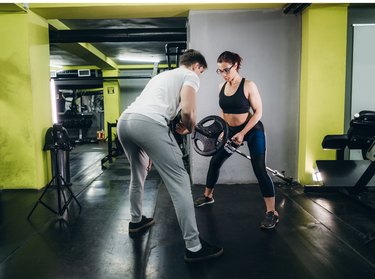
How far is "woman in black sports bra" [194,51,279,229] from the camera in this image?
105 inches

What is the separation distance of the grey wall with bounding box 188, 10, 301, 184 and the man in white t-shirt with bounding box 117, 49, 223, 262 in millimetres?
2068

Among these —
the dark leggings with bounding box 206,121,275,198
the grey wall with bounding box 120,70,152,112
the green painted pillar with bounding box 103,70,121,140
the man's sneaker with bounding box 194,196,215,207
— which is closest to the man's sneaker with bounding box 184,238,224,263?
the dark leggings with bounding box 206,121,275,198

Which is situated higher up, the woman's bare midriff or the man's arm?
the man's arm

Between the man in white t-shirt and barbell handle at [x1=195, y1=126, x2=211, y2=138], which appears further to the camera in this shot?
barbell handle at [x1=195, y1=126, x2=211, y2=138]

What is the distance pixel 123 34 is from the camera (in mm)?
4855

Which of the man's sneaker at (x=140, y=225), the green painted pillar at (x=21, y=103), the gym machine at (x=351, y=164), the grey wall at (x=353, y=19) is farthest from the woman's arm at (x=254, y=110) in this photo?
the green painted pillar at (x=21, y=103)

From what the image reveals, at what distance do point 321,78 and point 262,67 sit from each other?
75cm

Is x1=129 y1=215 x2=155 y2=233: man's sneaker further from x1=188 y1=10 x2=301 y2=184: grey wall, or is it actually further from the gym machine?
the gym machine

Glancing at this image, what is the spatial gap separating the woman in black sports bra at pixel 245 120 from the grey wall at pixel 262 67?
1.19 metres

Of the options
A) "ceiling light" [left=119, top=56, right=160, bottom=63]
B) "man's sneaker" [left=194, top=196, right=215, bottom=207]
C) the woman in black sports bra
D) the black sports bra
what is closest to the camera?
the woman in black sports bra

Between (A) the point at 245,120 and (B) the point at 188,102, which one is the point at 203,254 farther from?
(A) the point at 245,120

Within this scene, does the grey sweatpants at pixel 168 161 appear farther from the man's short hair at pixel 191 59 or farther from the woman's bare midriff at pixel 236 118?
the woman's bare midriff at pixel 236 118

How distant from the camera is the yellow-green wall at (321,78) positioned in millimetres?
3896

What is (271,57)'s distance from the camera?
417 centimetres
